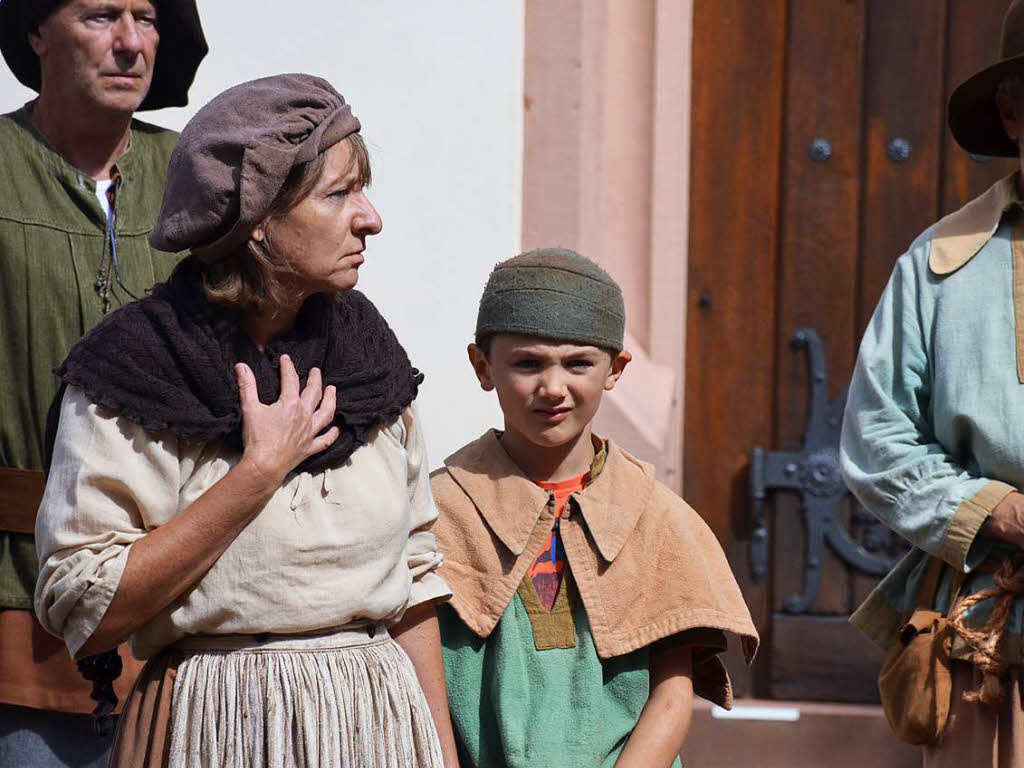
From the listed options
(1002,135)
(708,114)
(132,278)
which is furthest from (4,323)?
(708,114)

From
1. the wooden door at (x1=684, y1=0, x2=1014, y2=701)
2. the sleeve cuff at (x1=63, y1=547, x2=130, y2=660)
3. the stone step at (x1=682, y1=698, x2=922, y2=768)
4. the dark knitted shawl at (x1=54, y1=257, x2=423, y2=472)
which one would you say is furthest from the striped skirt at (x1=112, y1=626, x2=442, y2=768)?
the wooden door at (x1=684, y1=0, x2=1014, y2=701)

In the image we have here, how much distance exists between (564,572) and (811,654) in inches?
83.7

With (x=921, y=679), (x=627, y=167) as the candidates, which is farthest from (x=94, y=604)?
(x=627, y=167)

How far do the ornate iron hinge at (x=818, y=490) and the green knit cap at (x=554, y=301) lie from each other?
1.97 metres

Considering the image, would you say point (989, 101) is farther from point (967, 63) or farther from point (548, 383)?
point (967, 63)

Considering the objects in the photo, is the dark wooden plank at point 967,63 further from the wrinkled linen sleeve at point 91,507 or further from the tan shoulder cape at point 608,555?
the wrinkled linen sleeve at point 91,507

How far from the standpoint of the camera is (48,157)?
118 inches

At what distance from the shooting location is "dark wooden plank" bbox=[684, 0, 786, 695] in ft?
15.7

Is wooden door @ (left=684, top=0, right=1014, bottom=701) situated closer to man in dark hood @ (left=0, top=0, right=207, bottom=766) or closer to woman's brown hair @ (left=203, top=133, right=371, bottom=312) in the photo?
man in dark hood @ (left=0, top=0, right=207, bottom=766)

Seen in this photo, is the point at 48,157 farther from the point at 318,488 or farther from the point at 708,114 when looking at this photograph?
the point at 708,114

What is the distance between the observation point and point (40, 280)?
A: 9.52 ft

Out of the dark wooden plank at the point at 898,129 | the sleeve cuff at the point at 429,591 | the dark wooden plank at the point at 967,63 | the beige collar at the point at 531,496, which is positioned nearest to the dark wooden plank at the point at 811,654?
the dark wooden plank at the point at 898,129

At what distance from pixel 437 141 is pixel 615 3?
743mm

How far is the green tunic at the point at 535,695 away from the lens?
2725mm
